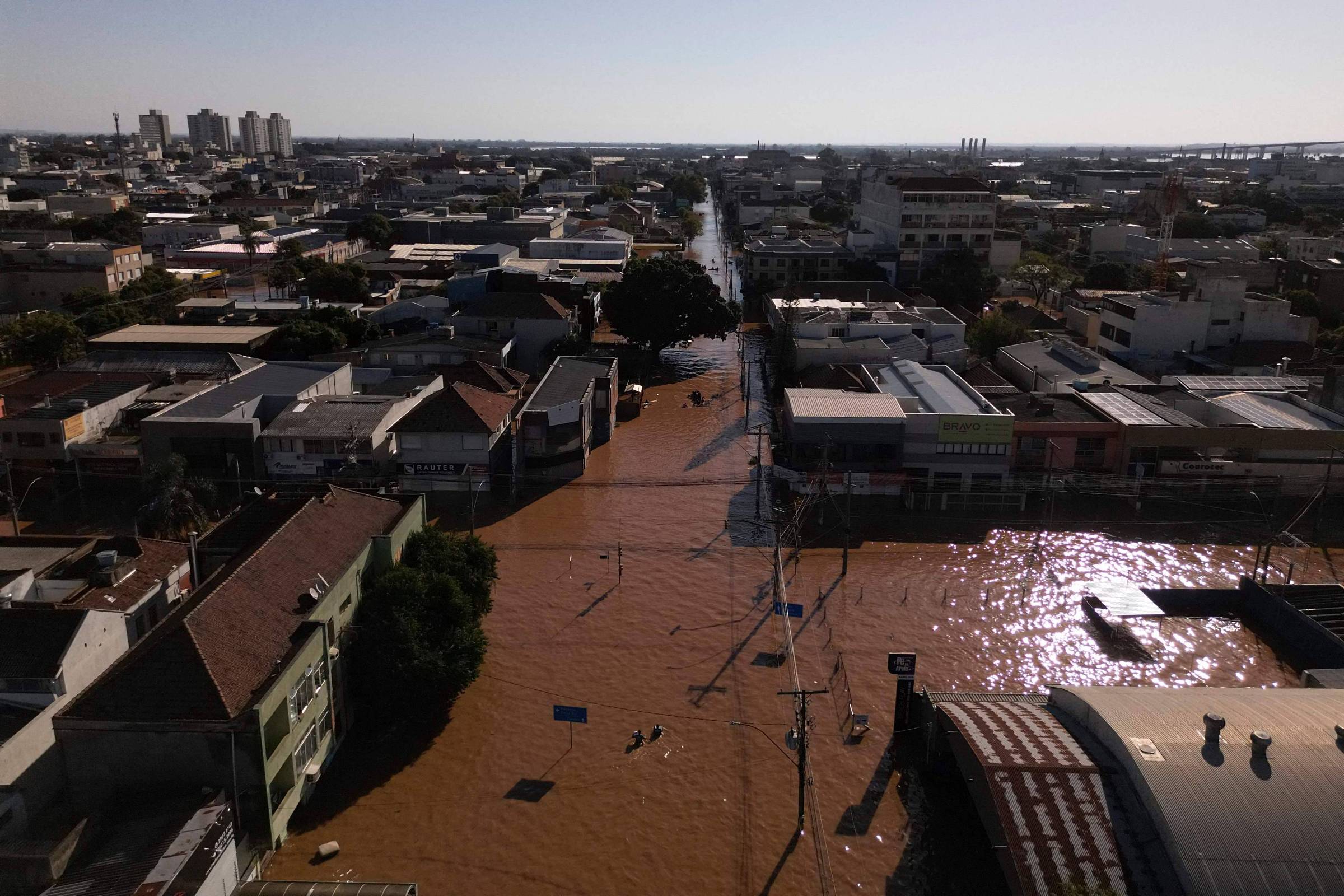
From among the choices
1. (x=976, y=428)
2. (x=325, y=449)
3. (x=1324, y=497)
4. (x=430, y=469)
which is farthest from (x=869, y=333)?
(x=325, y=449)

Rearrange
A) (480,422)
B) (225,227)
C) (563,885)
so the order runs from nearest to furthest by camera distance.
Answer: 1. (563,885)
2. (480,422)
3. (225,227)

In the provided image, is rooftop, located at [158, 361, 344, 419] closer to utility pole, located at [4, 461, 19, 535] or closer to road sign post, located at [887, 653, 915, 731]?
utility pole, located at [4, 461, 19, 535]

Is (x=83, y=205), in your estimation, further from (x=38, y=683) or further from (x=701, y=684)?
(x=701, y=684)

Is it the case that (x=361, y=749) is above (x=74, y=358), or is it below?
below

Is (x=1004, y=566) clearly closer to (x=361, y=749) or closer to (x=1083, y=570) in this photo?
(x=1083, y=570)

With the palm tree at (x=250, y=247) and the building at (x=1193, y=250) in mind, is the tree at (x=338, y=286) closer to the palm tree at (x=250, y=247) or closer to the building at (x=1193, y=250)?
the palm tree at (x=250, y=247)

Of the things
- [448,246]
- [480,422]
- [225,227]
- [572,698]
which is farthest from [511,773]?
[225,227]
